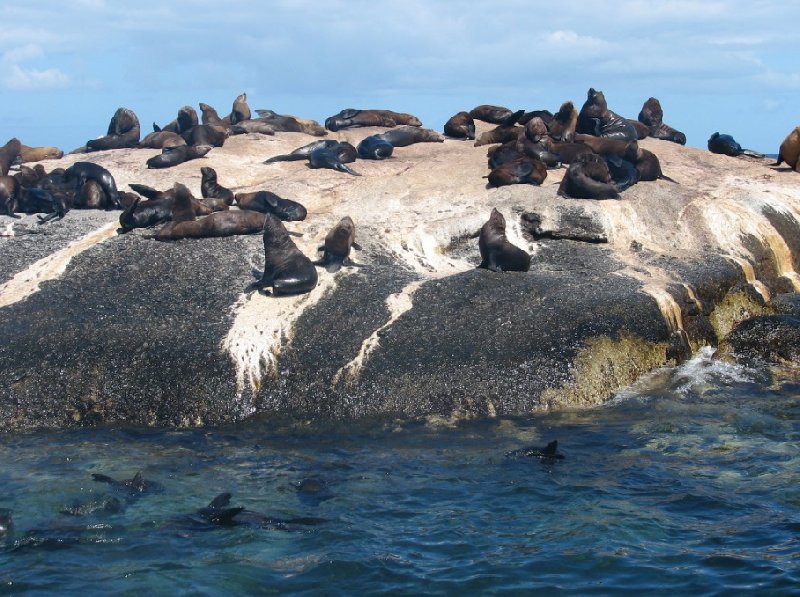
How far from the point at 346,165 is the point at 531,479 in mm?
9569

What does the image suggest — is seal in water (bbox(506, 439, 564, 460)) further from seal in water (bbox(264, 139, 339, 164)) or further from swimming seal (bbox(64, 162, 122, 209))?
seal in water (bbox(264, 139, 339, 164))

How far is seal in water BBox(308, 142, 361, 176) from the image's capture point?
16.6 metres

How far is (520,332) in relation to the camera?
1089 centimetres

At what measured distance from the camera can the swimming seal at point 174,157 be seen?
1702 cm

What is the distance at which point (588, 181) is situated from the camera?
1392 cm

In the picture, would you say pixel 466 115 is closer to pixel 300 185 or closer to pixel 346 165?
pixel 346 165

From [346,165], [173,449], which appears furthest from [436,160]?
[173,449]

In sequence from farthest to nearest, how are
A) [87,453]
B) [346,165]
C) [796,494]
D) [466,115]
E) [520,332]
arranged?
1. [466,115]
2. [346,165]
3. [520,332]
4. [87,453]
5. [796,494]

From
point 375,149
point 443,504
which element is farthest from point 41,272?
point 375,149

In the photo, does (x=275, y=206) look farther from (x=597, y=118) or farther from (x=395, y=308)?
(x=597, y=118)

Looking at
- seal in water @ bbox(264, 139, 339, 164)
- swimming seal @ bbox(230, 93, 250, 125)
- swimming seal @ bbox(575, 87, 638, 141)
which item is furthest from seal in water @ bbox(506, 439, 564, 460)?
swimming seal @ bbox(230, 93, 250, 125)

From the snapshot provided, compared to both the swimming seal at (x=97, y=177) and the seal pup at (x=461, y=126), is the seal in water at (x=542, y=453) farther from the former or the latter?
the seal pup at (x=461, y=126)

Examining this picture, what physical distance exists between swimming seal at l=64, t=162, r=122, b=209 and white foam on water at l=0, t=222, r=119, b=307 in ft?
5.52

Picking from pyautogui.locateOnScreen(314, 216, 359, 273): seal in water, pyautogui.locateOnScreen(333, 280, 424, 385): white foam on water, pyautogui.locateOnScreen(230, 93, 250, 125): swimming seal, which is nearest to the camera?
pyautogui.locateOnScreen(333, 280, 424, 385): white foam on water
